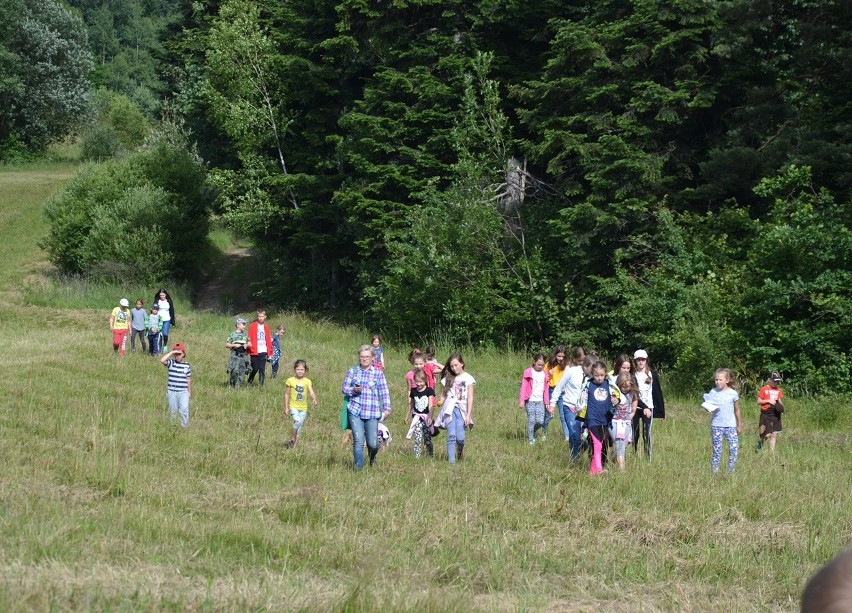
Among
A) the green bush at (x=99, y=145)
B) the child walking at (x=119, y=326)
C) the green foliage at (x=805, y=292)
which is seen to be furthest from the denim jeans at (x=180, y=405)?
the green bush at (x=99, y=145)

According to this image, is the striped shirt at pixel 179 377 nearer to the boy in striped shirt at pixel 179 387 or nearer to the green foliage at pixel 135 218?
the boy in striped shirt at pixel 179 387

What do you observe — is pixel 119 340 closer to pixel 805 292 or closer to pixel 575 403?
pixel 575 403

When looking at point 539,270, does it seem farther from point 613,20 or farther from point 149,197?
point 149,197

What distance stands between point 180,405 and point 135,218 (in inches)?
1270

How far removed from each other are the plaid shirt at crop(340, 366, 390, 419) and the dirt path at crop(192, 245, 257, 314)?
109 feet

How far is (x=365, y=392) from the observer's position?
524 inches

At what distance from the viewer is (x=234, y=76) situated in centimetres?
4566

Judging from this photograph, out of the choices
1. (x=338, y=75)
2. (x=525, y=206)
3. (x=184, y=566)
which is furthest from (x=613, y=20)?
(x=184, y=566)

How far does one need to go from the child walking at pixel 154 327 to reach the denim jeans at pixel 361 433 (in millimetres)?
16531

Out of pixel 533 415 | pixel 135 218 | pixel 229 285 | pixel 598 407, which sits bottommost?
pixel 533 415

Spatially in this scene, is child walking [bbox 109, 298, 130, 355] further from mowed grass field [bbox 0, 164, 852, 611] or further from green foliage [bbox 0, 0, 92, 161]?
green foliage [bbox 0, 0, 92, 161]

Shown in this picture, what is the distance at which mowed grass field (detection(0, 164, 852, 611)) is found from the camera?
7.38 m

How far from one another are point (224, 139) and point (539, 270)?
80.2 ft

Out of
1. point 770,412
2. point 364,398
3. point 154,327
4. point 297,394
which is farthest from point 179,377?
point 154,327
